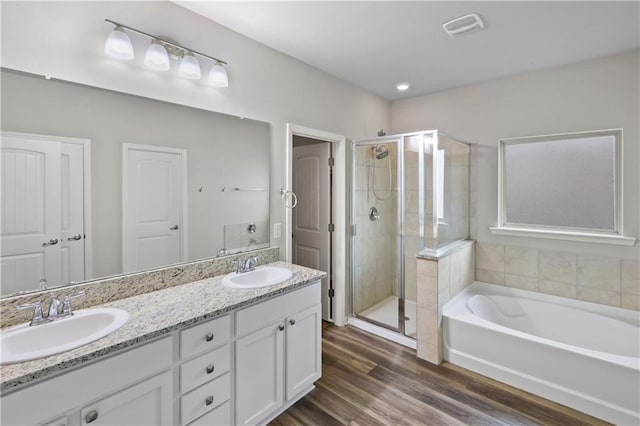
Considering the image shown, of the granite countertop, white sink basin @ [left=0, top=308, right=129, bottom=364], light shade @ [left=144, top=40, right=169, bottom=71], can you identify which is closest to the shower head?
the granite countertop

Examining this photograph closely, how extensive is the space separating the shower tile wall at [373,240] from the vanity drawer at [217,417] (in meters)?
1.97

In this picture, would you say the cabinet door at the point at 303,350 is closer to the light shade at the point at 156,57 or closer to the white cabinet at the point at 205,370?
→ the white cabinet at the point at 205,370

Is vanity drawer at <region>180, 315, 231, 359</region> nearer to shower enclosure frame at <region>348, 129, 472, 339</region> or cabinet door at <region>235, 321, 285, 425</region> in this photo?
Result: cabinet door at <region>235, 321, 285, 425</region>

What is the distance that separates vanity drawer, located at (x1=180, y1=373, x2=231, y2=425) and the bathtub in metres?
1.89

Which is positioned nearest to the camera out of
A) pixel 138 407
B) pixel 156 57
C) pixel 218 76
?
pixel 138 407

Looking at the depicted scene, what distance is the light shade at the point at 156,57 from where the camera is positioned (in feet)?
5.62

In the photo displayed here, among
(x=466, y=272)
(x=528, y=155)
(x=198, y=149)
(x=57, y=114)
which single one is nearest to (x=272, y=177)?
(x=198, y=149)

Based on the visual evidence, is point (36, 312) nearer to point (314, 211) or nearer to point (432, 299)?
point (314, 211)

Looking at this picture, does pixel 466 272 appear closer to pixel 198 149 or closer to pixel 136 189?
pixel 198 149

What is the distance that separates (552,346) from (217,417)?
7.38ft

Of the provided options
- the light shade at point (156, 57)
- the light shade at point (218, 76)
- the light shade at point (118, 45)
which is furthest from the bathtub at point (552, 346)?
the light shade at point (118, 45)

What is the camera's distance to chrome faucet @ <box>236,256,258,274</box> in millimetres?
2145

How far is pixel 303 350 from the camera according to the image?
204 centimetres

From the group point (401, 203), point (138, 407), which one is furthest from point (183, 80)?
point (401, 203)
